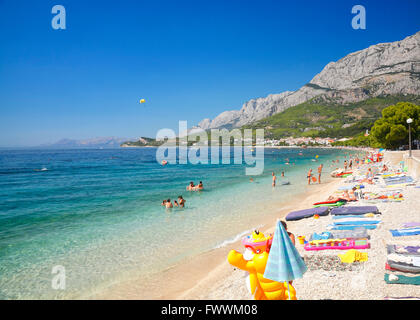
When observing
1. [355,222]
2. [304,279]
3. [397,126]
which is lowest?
[304,279]

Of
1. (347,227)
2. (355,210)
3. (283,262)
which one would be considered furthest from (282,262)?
(355,210)

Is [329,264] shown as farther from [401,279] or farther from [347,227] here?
[347,227]

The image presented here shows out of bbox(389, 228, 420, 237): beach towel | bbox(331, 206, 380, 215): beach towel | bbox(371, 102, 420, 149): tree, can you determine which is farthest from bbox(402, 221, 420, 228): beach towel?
Answer: bbox(371, 102, 420, 149): tree

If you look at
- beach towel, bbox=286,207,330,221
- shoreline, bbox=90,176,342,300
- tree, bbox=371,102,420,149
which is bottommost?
shoreline, bbox=90,176,342,300

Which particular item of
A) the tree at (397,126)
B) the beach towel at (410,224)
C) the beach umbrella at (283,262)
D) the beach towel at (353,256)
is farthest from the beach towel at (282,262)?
Result: the tree at (397,126)

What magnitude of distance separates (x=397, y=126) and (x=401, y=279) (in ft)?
191

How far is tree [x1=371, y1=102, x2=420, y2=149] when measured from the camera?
179ft

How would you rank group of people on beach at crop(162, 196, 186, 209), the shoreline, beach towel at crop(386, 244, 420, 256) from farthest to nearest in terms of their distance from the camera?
group of people on beach at crop(162, 196, 186, 209), the shoreline, beach towel at crop(386, 244, 420, 256)

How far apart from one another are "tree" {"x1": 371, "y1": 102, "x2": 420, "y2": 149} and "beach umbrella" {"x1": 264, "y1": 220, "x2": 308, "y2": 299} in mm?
62081

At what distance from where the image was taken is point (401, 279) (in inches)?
285

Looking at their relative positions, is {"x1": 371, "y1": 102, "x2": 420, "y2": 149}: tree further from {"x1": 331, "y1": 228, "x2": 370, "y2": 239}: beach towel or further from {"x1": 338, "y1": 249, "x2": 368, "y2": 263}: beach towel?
{"x1": 338, "y1": 249, "x2": 368, "y2": 263}: beach towel

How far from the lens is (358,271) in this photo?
8.22m
